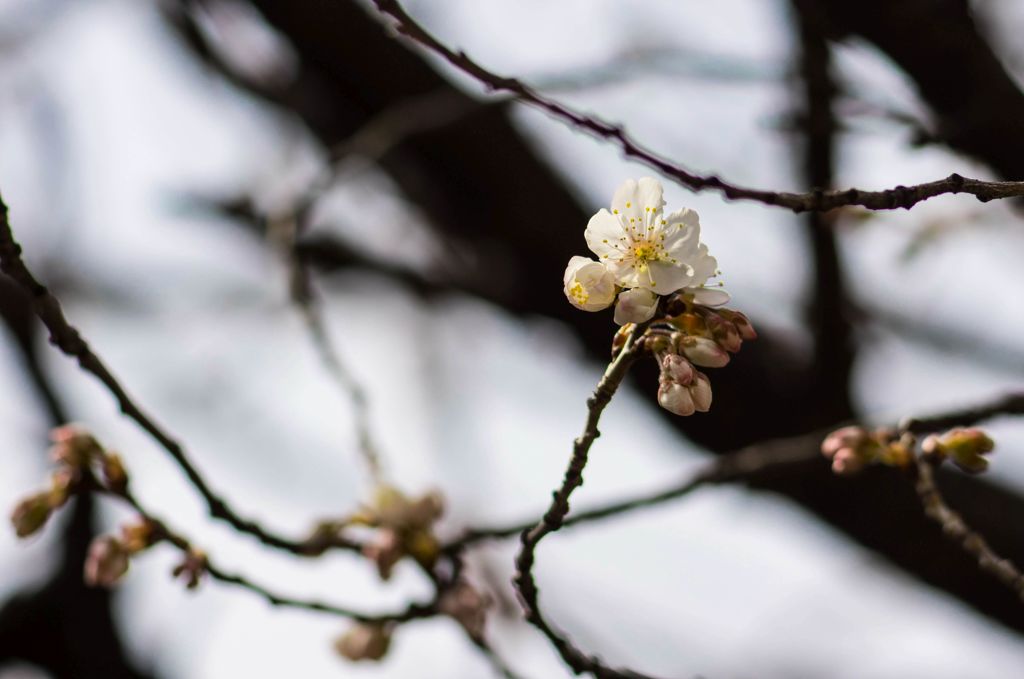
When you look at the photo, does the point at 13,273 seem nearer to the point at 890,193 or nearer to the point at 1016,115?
the point at 890,193

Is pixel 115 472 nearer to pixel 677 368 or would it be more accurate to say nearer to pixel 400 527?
pixel 400 527

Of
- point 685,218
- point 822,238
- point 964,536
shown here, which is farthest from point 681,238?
point 822,238

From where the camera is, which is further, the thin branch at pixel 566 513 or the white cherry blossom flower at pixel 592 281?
the white cherry blossom flower at pixel 592 281

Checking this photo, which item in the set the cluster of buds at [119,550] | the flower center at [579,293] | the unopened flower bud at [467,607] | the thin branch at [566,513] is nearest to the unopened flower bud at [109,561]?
the cluster of buds at [119,550]

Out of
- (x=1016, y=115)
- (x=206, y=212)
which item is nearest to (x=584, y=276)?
(x=1016, y=115)

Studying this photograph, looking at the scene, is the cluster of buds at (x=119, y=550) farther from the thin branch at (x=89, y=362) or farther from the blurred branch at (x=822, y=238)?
the blurred branch at (x=822, y=238)
